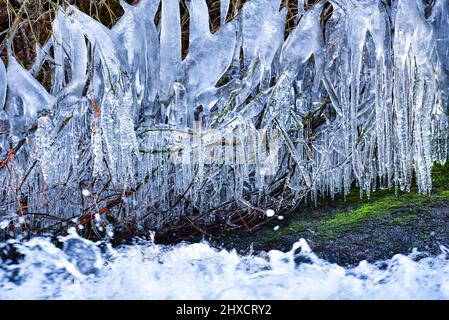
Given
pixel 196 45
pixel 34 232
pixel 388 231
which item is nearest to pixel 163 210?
pixel 34 232

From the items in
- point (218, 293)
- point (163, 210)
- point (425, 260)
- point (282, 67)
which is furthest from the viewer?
point (163, 210)

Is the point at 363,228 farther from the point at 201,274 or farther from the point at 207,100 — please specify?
the point at 207,100

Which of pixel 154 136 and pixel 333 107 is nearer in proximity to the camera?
pixel 154 136

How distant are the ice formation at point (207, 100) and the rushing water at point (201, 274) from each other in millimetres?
251

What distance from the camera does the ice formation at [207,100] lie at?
3.29 metres

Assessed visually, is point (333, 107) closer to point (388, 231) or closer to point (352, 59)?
point (352, 59)

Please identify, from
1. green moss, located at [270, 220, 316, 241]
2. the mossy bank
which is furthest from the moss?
green moss, located at [270, 220, 316, 241]

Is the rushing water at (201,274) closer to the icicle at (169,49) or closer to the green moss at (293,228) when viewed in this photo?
the green moss at (293,228)

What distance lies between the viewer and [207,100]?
3.34 meters

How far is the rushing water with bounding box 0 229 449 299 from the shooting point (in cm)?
289

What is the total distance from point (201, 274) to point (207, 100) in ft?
2.86

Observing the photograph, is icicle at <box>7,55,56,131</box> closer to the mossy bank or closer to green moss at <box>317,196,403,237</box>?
the mossy bank

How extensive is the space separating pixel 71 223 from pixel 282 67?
134 cm

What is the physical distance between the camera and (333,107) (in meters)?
3.62
